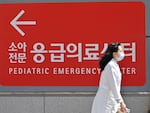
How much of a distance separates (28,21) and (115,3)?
1.75 meters

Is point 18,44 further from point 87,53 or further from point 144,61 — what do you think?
point 144,61

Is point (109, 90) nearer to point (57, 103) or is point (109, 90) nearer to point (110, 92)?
point (110, 92)

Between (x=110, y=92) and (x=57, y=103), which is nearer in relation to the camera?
(x=110, y=92)

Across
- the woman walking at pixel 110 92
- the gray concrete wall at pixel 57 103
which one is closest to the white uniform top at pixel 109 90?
the woman walking at pixel 110 92

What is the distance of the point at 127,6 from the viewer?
911cm

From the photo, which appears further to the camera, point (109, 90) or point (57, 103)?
point (57, 103)

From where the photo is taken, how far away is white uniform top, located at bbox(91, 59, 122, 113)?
21.1ft

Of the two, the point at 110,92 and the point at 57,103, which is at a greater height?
the point at 110,92

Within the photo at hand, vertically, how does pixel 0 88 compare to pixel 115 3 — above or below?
below

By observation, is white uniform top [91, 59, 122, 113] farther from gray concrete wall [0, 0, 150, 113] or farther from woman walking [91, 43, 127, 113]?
gray concrete wall [0, 0, 150, 113]

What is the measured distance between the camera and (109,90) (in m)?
6.49

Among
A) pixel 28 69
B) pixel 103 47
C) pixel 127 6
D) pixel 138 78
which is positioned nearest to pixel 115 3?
pixel 127 6

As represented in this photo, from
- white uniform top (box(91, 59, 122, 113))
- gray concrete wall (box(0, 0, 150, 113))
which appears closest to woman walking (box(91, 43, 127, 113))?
white uniform top (box(91, 59, 122, 113))

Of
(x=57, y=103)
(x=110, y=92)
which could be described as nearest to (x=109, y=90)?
(x=110, y=92)
